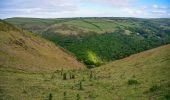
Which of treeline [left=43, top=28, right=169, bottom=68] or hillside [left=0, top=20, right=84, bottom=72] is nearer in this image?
hillside [left=0, top=20, right=84, bottom=72]

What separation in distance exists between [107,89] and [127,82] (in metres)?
2.99

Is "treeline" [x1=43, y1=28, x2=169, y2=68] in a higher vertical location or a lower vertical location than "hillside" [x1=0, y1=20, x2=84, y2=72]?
lower

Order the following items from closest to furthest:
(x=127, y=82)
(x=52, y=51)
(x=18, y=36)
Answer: (x=127, y=82), (x=18, y=36), (x=52, y=51)

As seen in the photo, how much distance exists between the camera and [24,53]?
5697cm

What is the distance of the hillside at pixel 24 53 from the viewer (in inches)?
1857

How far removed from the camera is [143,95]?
71.5ft

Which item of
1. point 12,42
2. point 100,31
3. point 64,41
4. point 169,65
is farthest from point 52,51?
point 100,31

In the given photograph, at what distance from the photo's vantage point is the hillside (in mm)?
47166

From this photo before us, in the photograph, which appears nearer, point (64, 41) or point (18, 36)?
point (18, 36)

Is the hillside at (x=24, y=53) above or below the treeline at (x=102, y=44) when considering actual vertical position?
above

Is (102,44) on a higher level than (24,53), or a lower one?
lower

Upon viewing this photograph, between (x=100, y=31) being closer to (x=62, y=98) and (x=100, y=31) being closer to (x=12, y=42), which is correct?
(x=12, y=42)

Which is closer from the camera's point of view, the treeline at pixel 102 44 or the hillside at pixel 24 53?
the hillside at pixel 24 53

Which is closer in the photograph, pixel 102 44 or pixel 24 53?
pixel 24 53
